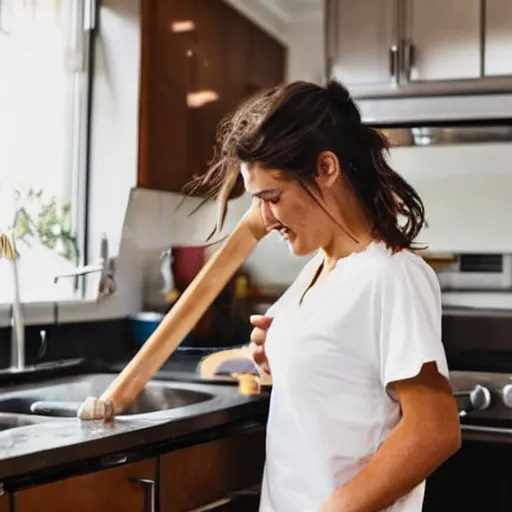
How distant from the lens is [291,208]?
1.33 m

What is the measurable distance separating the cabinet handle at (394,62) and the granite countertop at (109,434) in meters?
1.05

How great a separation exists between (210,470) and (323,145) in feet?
2.20

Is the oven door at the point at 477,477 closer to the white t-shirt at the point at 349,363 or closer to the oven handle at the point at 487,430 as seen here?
the oven handle at the point at 487,430

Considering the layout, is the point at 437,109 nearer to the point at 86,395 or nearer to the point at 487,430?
the point at 487,430

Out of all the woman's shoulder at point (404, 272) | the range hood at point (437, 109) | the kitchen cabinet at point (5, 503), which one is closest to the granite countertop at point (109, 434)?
the kitchen cabinet at point (5, 503)

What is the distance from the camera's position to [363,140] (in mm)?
1343

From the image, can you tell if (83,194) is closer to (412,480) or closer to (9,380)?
(9,380)

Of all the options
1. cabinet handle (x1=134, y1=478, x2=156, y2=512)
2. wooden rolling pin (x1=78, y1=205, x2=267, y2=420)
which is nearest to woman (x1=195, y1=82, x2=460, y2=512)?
cabinet handle (x1=134, y1=478, x2=156, y2=512)

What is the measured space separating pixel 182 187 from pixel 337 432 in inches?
57.9

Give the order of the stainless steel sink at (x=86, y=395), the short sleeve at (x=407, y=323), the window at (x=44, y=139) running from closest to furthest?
the short sleeve at (x=407, y=323) < the stainless steel sink at (x=86, y=395) < the window at (x=44, y=139)

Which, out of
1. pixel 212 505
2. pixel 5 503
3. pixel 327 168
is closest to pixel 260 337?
pixel 212 505

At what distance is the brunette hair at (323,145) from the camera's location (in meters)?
1.30

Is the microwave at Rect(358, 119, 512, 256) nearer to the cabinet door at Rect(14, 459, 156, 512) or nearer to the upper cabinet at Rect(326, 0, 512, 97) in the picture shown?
the upper cabinet at Rect(326, 0, 512, 97)

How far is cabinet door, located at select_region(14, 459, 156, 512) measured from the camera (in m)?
1.27
